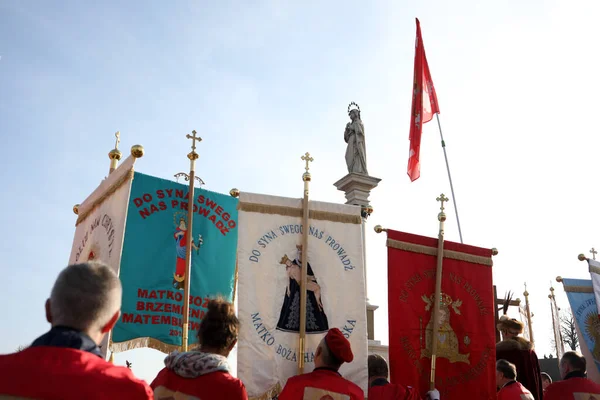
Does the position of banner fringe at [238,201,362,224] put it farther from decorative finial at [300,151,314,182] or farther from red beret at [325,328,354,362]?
red beret at [325,328,354,362]

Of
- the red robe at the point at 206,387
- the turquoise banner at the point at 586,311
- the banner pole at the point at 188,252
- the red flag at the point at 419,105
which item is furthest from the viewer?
the red flag at the point at 419,105

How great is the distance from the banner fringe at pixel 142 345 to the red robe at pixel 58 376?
3622 millimetres

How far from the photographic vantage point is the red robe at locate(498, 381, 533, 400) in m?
6.18

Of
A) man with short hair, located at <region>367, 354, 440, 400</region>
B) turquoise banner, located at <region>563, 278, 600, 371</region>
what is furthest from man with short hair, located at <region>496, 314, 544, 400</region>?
man with short hair, located at <region>367, 354, 440, 400</region>

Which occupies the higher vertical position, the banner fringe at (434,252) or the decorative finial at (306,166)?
the decorative finial at (306,166)

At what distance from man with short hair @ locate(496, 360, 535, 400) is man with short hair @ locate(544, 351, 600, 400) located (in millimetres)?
258

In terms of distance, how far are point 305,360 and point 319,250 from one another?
1141mm

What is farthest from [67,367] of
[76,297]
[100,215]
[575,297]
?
[575,297]

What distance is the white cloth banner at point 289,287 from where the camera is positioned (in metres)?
5.89

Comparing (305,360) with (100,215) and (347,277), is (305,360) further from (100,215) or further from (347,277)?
(100,215)

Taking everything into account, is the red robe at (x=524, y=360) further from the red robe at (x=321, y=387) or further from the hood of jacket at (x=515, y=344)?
the red robe at (x=321, y=387)

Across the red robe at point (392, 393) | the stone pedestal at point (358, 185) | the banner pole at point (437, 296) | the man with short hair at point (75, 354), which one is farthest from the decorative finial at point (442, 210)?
the stone pedestal at point (358, 185)

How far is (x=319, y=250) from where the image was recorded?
21.2 ft

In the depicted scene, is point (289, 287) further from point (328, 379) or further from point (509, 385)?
point (509, 385)
